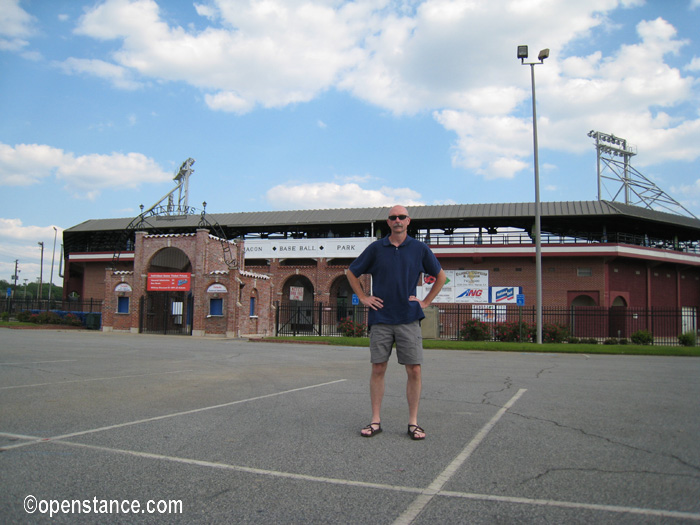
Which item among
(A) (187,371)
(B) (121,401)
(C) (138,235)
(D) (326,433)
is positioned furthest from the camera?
(C) (138,235)

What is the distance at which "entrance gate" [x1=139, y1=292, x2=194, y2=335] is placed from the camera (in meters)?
32.9

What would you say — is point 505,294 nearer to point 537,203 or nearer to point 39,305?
point 537,203

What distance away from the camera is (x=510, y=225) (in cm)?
4031

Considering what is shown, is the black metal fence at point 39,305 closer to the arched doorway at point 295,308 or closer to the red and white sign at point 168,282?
the red and white sign at point 168,282

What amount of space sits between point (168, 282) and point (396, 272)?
96.9 feet

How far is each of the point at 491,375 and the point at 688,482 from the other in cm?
679

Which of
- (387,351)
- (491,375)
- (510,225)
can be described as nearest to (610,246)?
(510,225)

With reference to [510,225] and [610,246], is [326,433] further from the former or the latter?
[510,225]

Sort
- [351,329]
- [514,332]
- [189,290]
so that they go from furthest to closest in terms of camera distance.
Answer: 1. [189,290]
2. [351,329]
3. [514,332]

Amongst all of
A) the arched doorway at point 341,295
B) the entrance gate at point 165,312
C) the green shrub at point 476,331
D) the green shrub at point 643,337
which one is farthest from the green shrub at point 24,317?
the green shrub at point 643,337

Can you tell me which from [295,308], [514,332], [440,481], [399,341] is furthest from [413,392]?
[295,308]

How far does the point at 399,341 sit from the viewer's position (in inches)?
186

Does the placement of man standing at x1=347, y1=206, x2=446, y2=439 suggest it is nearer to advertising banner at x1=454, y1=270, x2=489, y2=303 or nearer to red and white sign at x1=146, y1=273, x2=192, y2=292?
red and white sign at x1=146, y1=273, x2=192, y2=292

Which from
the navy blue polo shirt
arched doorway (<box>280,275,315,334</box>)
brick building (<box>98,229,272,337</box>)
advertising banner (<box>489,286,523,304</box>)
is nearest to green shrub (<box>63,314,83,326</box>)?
brick building (<box>98,229,272,337</box>)
